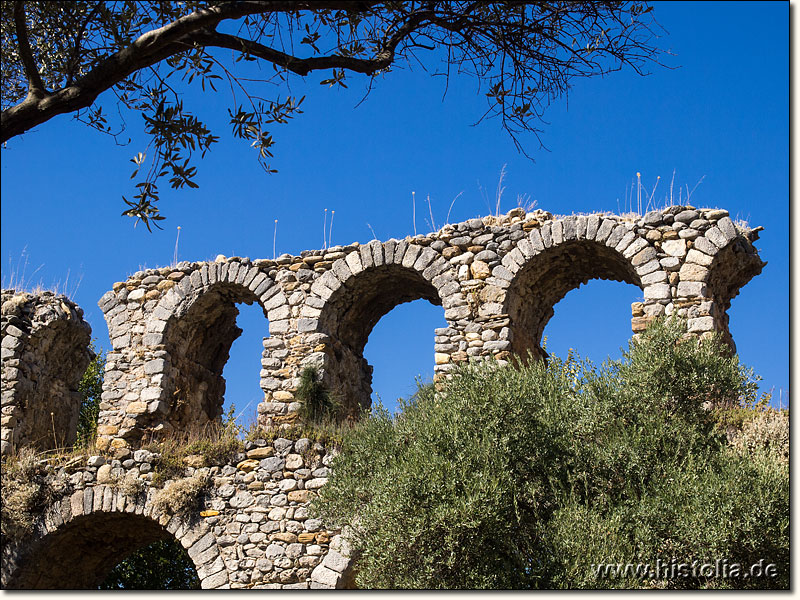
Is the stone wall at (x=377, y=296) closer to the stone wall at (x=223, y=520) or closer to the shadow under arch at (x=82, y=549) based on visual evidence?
the stone wall at (x=223, y=520)

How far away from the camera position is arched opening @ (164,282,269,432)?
1681cm

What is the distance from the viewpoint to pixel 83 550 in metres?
16.1

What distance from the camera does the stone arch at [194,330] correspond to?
1634cm

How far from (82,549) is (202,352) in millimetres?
4184

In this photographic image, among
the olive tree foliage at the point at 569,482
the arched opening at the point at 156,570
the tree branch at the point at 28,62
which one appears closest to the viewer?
the tree branch at the point at 28,62

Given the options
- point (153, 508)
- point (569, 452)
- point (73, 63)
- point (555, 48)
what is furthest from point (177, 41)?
point (153, 508)

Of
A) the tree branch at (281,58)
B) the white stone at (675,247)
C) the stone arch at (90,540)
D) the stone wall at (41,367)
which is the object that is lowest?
the stone arch at (90,540)

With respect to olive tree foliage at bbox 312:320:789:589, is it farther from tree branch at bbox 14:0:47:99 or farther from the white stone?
tree branch at bbox 14:0:47:99

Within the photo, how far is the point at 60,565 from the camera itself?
15703 mm

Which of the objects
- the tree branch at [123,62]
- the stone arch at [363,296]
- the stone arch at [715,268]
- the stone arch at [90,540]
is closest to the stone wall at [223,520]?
the stone arch at [90,540]

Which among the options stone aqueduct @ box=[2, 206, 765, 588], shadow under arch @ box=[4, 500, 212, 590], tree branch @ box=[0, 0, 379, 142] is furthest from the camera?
shadow under arch @ box=[4, 500, 212, 590]

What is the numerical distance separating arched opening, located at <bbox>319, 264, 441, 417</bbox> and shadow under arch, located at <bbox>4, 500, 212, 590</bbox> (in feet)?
13.0

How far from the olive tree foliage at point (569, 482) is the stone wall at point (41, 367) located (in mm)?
7038

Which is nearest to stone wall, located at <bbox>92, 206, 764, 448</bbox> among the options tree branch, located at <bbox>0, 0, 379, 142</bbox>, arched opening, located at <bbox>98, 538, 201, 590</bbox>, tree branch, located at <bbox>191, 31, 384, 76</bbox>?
tree branch, located at <bbox>191, 31, 384, 76</bbox>
